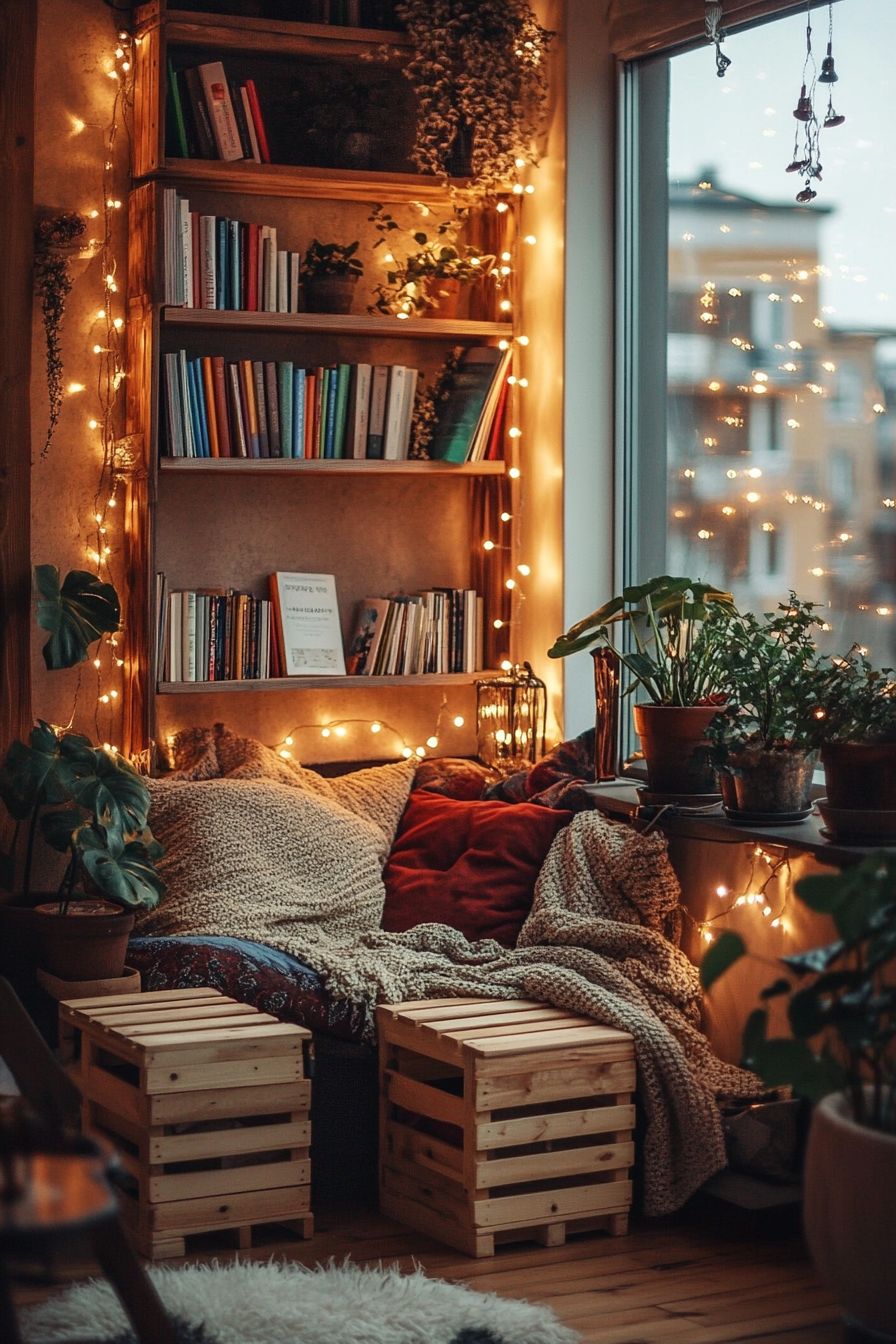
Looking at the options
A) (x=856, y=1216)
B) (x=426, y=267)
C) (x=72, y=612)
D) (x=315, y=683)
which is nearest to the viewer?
(x=856, y=1216)

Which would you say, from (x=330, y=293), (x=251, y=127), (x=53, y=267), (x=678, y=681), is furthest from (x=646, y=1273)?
(x=251, y=127)

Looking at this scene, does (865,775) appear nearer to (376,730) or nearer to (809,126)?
(809,126)

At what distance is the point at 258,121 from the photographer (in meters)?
4.00

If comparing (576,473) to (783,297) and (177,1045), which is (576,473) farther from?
(177,1045)

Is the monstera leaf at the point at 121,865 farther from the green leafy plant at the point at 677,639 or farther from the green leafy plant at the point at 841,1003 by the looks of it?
the green leafy plant at the point at 841,1003

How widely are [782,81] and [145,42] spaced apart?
5.12 ft

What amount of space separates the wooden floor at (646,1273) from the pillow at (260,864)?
66 centimetres

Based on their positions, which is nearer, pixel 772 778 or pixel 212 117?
pixel 772 778

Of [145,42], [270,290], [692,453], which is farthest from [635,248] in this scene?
[145,42]

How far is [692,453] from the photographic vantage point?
13.0 feet

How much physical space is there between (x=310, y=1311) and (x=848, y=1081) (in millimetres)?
1028

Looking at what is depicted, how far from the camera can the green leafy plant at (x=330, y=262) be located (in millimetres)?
4094

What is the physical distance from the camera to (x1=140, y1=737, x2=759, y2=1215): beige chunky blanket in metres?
3.01

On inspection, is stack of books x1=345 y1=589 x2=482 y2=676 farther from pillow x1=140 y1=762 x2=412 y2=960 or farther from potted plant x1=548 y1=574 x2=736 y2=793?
potted plant x1=548 y1=574 x2=736 y2=793
